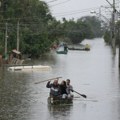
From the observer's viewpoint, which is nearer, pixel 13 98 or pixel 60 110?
pixel 60 110

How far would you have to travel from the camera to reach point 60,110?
2414 centimetres

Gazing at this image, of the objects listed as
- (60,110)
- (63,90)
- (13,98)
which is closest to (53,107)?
(60,110)

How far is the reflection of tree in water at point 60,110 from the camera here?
22928 mm

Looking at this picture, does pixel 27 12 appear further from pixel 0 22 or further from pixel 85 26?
pixel 85 26

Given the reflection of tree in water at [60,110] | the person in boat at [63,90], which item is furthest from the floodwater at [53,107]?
the person in boat at [63,90]

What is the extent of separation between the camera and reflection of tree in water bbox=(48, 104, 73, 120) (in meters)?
22.9

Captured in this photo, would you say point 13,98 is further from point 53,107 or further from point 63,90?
point 53,107

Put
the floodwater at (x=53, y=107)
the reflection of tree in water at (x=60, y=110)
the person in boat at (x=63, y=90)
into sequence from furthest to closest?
the person in boat at (x=63, y=90), the reflection of tree in water at (x=60, y=110), the floodwater at (x=53, y=107)

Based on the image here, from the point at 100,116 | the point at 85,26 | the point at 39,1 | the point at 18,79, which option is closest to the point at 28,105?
the point at 100,116

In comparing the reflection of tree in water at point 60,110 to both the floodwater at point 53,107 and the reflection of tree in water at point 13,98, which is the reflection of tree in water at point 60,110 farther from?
the reflection of tree in water at point 13,98

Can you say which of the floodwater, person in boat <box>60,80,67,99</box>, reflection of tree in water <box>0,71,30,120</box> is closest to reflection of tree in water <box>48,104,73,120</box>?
the floodwater

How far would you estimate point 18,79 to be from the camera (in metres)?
39.8

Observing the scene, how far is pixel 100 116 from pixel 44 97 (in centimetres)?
682

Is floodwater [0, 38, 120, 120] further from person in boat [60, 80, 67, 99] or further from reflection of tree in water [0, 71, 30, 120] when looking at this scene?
person in boat [60, 80, 67, 99]
